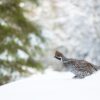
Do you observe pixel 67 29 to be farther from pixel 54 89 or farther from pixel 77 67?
pixel 54 89

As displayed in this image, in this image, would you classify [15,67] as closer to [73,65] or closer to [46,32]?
[46,32]

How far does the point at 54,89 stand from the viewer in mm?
3535

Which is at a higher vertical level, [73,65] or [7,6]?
[7,6]

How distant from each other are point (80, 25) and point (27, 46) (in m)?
3.58

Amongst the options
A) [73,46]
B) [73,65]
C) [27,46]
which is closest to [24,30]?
[27,46]

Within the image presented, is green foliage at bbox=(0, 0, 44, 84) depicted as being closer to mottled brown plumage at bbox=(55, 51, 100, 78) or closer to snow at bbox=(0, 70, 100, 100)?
mottled brown plumage at bbox=(55, 51, 100, 78)

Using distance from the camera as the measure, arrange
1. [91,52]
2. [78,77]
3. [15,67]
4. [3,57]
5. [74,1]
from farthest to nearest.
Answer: [74,1]
[91,52]
[3,57]
[15,67]
[78,77]

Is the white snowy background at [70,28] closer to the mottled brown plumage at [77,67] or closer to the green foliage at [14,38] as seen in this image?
the green foliage at [14,38]

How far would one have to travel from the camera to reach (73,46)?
40.3 ft

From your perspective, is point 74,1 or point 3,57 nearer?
point 3,57

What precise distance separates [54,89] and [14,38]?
220 inches

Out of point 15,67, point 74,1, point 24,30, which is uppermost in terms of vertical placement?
point 74,1

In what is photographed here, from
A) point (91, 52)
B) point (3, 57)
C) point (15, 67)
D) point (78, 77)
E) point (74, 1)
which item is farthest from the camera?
point (74, 1)

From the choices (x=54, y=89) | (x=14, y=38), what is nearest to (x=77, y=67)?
(x=54, y=89)
